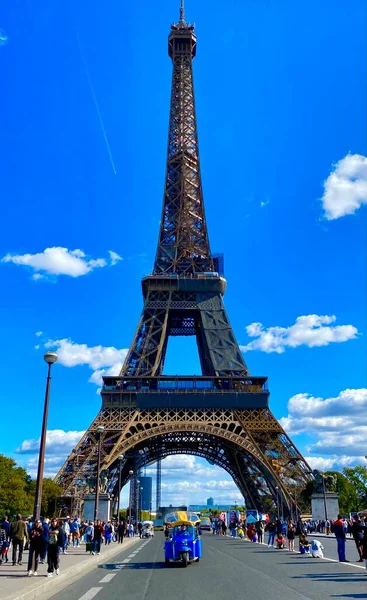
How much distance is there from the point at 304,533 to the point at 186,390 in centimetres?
3439

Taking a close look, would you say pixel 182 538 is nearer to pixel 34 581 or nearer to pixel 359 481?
pixel 34 581

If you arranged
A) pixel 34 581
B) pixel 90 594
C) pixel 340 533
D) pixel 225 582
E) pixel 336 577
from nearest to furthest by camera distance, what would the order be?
pixel 90 594, pixel 34 581, pixel 225 582, pixel 336 577, pixel 340 533

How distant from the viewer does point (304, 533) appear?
28953 mm

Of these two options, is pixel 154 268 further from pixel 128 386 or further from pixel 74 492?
pixel 74 492

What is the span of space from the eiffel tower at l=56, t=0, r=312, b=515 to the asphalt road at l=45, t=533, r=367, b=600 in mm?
32763

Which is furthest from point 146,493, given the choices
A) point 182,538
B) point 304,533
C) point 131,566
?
point 182,538

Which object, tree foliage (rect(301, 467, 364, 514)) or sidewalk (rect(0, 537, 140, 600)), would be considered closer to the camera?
sidewalk (rect(0, 537, 140, 600))

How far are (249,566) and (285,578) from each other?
4296 mm

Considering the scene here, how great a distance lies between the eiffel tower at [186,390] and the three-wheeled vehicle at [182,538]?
1227 inches

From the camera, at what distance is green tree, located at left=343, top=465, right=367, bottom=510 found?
95688 millimetres

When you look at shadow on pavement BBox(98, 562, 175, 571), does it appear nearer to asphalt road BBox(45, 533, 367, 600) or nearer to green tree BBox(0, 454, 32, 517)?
asphalt road BBox(45, 533, 367, 600)

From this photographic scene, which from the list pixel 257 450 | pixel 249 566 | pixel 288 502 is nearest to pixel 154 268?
pixel 257 450

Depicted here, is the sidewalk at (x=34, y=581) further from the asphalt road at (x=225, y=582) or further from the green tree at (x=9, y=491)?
the green tree at (x=9, y=491)

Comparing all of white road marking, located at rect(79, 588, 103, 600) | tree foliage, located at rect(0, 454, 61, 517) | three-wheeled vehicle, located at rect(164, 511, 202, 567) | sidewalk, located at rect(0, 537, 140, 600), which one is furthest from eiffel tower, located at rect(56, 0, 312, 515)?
white road marking, located at rect(79, 588, 103, 600)
